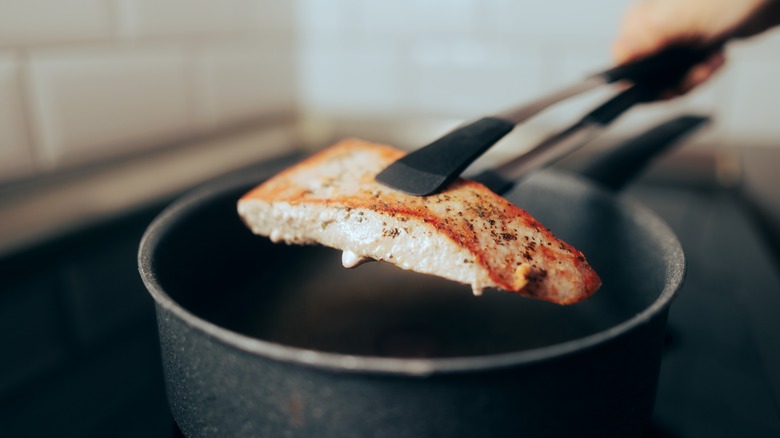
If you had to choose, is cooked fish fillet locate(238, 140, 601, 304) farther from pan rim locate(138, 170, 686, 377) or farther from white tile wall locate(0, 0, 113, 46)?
white tile wall locate(0, 0, 113, 46)

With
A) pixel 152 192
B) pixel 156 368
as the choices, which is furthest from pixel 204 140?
pixel 156 368

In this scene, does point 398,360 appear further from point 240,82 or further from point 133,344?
point 240,82

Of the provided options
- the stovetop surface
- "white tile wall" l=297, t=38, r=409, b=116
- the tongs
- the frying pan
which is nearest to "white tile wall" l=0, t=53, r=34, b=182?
the stovetop surface

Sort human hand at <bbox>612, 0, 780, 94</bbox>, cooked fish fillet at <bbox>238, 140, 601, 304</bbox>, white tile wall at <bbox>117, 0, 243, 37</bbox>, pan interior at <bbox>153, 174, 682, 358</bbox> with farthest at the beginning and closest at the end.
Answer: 1. white tile wall at <bbox>117, 0, 243, 37</bbox>
2. human hand at <bbox>612, 0, 780, 94</bbox>
3. pan interior at <bbox>153, 174, 682, 358</bbox>
4. cooked fish fillet at <bbox>238, 140, 601, 304</bbox>

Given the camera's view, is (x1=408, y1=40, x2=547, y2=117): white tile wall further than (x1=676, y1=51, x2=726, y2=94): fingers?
Yes

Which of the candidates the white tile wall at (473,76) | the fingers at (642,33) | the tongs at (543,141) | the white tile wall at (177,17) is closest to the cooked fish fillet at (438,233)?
the tongs at (543,141)

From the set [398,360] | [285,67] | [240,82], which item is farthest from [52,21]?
[398,360]
